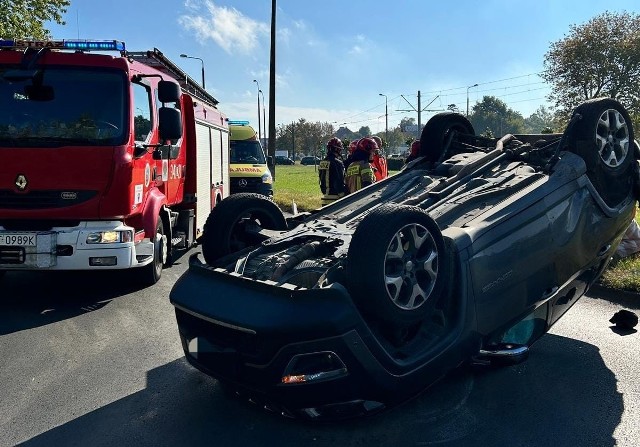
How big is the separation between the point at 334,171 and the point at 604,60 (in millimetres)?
30845

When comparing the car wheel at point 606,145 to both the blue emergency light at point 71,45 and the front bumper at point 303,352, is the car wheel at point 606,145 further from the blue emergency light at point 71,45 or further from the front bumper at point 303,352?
the blue emergency light at point 71,45

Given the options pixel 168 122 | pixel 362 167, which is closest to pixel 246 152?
pixel 362 167

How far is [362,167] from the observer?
7.98m

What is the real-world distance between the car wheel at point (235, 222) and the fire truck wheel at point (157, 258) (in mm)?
2545

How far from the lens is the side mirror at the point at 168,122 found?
645cm

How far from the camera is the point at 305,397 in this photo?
2830mm

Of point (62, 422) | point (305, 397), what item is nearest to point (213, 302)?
point (305, 397)

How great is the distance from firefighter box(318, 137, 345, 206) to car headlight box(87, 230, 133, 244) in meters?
3.91

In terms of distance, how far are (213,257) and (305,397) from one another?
159cm

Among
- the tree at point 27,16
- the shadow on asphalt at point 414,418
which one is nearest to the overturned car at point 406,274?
the shadow on asphalt at point 414,418

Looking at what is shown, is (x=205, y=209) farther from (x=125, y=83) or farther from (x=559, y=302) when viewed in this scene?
(x=559, y=302)

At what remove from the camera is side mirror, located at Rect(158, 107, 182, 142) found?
6453 millimetres

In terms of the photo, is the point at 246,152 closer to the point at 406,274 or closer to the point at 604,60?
the point at 406,274

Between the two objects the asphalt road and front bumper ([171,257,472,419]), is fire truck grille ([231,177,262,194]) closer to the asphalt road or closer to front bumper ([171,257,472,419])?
the asphalt road
